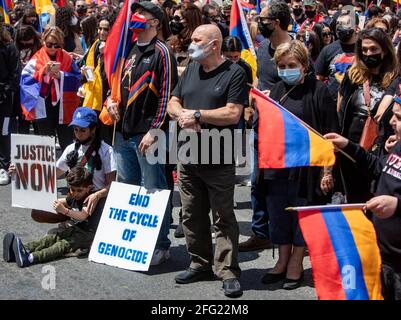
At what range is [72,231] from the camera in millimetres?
6430

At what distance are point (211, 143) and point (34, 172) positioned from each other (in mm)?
1972

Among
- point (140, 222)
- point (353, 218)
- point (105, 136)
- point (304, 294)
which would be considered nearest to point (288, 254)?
point (304, 294)

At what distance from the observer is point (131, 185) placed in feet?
20.3

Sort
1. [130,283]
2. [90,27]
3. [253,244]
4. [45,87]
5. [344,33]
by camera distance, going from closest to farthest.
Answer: [130,283] → [253,244] → [344,33] → [45,87] → [90,27]

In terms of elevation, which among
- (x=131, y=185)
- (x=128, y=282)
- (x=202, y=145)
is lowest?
(x=128, y=282)

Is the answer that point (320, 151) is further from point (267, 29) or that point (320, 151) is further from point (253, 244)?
point (267, 29)

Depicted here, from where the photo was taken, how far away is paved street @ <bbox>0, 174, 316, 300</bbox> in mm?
5523

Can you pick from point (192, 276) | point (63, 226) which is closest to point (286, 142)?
point (192, 276)

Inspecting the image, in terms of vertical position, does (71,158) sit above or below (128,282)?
above
